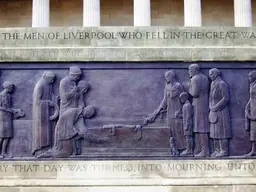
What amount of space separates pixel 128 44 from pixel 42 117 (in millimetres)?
3454

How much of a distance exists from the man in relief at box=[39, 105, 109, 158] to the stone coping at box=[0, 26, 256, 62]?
5.42ft

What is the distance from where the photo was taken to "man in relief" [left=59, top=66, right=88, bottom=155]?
14555mm

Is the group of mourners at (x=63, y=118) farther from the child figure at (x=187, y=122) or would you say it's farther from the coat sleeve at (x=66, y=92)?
the child figure at (x=187, y=122)

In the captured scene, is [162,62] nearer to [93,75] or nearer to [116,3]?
[93,75]

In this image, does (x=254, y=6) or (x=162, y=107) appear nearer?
(x=162, y=107)

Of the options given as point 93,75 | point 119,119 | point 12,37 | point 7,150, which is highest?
point 12,37

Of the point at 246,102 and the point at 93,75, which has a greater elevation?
the point at 93,75

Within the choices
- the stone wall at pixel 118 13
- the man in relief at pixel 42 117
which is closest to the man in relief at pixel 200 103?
the man in relief at pixel 42 117

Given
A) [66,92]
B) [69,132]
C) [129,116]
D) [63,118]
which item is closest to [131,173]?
[129,116]

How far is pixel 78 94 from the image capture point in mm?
14656

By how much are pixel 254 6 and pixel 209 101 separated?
3279cm

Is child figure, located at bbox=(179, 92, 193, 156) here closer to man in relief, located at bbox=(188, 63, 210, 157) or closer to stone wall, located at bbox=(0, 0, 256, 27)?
man in relief, located at bbox=(188, 63, 210, 157)

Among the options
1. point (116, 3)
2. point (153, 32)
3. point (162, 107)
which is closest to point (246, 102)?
point (162, 107)

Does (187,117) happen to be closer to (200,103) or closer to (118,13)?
(200,103)
